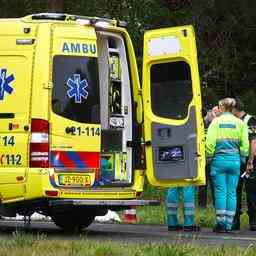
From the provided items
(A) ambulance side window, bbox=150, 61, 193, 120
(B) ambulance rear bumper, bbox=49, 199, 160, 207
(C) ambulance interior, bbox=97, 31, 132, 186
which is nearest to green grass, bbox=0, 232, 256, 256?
(B) ambulance rear bumper, bbox=49, 199, 160, 207

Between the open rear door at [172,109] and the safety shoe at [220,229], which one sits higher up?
the open rear door at [172,109]

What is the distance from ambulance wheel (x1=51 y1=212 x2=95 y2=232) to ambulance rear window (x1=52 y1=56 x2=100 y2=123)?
1744 millimetres

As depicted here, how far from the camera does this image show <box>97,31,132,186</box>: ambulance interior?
12531 millimetres

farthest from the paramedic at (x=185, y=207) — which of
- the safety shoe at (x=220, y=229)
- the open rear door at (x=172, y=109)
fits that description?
the open rear door at (x=172, y=109)

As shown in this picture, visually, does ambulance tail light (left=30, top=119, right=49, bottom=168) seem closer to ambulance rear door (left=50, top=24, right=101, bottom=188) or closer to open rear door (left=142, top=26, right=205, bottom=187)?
ambulance rear door (left=50, top=24, right=101, bottom=188)

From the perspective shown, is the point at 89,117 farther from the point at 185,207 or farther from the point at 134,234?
the point at 185,207

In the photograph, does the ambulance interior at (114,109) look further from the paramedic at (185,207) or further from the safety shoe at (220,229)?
the safety shoe at (220,229)

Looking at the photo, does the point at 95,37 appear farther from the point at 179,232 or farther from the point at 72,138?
the point at 179,232

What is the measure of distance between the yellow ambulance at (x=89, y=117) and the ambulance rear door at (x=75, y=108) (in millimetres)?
13

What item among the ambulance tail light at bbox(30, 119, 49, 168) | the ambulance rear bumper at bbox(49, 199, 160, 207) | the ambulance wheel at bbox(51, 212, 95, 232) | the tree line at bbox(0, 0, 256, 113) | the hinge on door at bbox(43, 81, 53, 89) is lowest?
the ambulance wheel at bbox(51, 212, 95, 232)

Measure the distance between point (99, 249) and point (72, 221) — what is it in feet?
13.7

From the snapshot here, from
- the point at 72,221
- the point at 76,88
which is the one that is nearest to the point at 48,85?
the point at 76,88

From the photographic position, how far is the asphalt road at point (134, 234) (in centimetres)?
1134

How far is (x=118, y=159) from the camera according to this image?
12.7 m
